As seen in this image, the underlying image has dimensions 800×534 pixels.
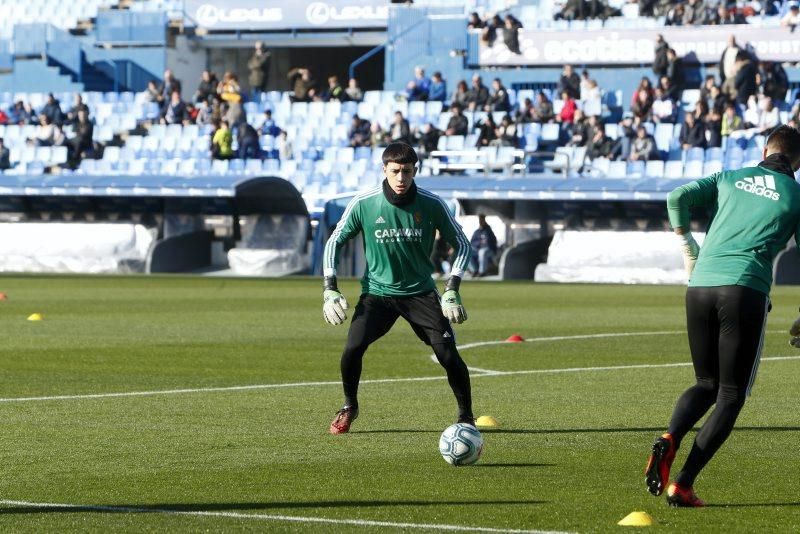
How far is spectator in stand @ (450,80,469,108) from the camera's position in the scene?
37.8m

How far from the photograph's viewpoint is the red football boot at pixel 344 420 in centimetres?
952

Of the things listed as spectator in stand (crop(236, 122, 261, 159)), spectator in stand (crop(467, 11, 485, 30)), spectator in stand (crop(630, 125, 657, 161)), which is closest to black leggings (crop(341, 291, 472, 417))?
spectator in stand (crop(630, 125, 657, 161))

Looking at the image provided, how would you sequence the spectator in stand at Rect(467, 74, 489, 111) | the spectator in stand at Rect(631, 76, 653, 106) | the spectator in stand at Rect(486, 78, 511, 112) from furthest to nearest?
the spectator in stand at Rect(467, 74, 489, 111) → the spectator in stand at Rect(486, 78, 511, 112) → the spectator in stand at Rect(631, 76, 653, 106)

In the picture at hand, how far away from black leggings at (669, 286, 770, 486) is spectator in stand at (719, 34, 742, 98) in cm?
2819

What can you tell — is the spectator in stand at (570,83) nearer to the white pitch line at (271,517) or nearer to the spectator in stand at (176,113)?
the spectator in stand at (176,113)

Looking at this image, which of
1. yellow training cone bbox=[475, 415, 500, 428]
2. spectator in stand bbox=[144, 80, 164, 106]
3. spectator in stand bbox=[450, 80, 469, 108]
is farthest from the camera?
spectator in stand bbox=[144, 80, 164, 106]

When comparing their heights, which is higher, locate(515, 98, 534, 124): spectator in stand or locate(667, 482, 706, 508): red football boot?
locate(667, 482, 706, 508): red football boot

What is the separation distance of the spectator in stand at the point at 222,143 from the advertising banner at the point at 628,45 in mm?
7100

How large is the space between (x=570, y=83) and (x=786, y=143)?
29.8 metres

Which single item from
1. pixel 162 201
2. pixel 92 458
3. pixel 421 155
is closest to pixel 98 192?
pixel 162 201

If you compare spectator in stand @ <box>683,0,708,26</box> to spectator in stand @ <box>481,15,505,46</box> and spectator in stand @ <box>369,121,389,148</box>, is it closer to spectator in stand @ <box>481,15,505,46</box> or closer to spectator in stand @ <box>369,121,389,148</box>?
spectator in stand @ <box>481,15,505,46</box>

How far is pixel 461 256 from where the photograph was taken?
9.39 metres

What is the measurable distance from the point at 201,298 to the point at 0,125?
2052cm

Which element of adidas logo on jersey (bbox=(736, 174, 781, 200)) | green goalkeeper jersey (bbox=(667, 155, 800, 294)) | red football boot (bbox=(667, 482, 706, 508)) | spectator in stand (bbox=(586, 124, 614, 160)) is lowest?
spectator in stand (bbox=(586, 124, 614, 160))
